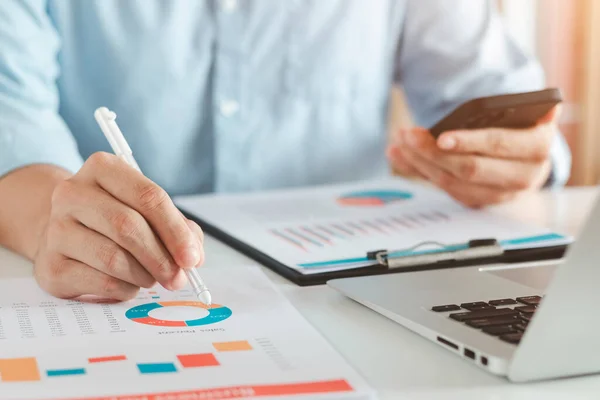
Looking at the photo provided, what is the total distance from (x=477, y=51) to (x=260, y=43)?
0.36 meters

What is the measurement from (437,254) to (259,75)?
0.62 m

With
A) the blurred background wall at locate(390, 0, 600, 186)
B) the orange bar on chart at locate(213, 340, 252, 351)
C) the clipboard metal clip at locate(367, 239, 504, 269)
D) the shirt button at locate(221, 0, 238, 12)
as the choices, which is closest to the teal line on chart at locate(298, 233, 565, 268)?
the clipboard metal clip at locate(367, 239, 504, 269)

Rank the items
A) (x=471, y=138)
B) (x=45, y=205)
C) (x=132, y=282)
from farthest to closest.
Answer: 1. (x=471, y=138)
2. (x=45, y=205)
3. (x=132, y=282)

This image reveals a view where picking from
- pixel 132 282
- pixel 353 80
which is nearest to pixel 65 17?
pixel 353 80

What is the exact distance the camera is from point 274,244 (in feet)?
2.79

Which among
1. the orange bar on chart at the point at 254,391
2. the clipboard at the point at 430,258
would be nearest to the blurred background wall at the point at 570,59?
the clipboard at the point at 430,258

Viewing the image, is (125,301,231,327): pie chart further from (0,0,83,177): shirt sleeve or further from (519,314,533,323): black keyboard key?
(0,0,83,177): shirt sleeve

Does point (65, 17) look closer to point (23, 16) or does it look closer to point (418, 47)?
point (23, 16)

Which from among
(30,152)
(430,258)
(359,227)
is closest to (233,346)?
(430,258)

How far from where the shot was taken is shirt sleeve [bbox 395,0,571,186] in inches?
52.7

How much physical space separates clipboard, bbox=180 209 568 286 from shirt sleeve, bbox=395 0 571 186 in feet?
1.79

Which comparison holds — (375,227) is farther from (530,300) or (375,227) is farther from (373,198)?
(530,300)

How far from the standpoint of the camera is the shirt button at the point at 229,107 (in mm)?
1281

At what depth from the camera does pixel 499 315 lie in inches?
22.3
